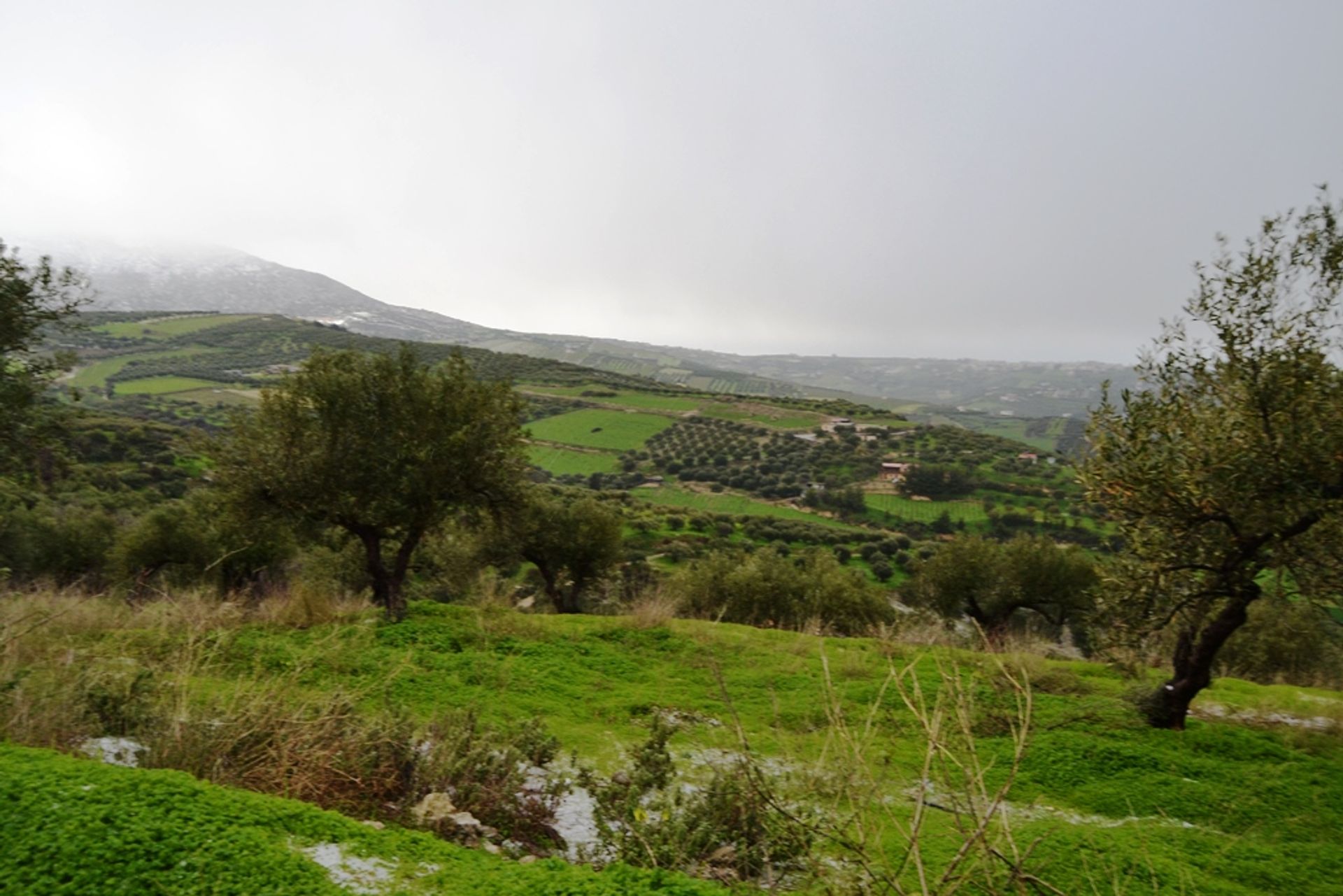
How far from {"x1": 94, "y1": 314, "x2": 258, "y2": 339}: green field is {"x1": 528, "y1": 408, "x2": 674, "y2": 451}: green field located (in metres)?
124

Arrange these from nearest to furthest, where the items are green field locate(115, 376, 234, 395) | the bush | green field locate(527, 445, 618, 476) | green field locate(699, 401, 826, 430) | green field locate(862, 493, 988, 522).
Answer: the bush, green field locate(862, 493, 988, 522), green field locate(527, 445, 618, 476), green field locate(115, 376, 234, 395), green field locate(699, 401, 826, 430)

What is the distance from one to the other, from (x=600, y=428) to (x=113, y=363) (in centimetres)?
11172

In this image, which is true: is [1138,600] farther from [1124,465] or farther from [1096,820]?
[1096,820]

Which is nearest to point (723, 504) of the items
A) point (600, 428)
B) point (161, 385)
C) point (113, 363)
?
point (600, 428)

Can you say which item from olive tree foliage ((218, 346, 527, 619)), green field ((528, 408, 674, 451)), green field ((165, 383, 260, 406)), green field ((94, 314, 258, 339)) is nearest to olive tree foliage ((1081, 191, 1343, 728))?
olive tree foliage ((218, 346, 527, 619))

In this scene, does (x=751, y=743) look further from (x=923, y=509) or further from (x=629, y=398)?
(x=629, y=398)

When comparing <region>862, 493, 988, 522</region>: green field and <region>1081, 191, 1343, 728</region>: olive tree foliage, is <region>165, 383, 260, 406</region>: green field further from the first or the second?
<region>1081, 191, 1343, 728</region>: olive tree foliage

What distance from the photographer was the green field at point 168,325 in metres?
162

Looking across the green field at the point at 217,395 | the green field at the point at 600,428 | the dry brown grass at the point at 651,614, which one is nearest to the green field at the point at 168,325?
the green field at the point at 217,395

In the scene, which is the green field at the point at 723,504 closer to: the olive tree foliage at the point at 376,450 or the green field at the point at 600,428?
the green field at the point at 600,428

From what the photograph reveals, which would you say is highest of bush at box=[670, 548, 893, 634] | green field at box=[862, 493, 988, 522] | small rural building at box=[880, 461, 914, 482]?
bush at box=[670, 548, 893, 634]

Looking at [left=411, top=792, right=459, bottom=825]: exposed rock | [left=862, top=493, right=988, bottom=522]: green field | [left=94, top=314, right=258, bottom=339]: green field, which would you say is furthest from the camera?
[left=94, top=314, right=258, bottom=339]: green field

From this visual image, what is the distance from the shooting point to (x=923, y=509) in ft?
266

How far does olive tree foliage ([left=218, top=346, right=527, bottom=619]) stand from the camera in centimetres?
1489
